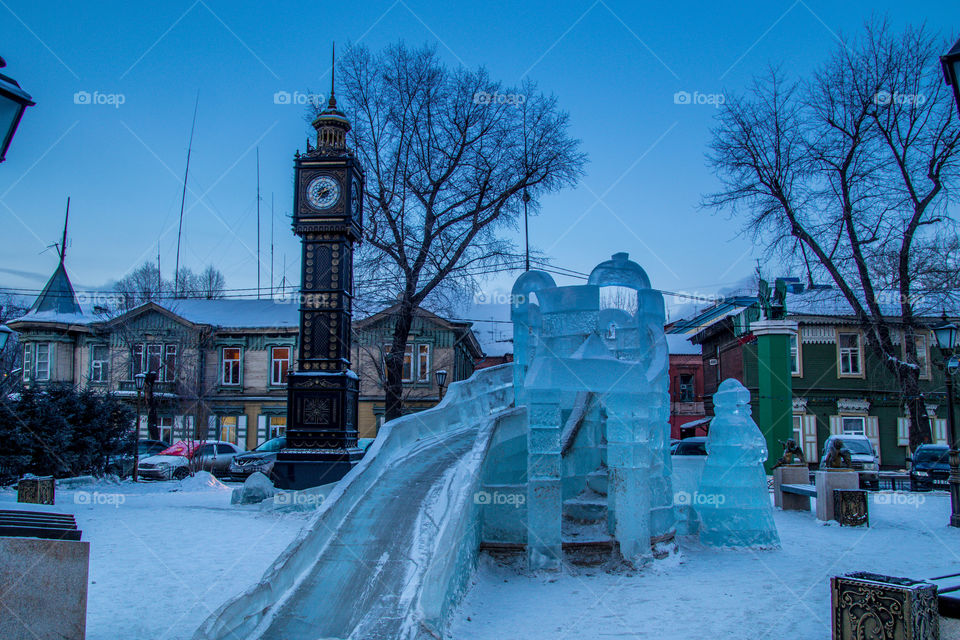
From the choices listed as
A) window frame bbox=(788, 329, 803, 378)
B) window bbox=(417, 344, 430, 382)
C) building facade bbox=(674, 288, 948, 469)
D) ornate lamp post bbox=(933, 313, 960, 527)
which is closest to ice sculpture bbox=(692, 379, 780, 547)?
ornate lamp post bbox=(933, 313, 960, 527)

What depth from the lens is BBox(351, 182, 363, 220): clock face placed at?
635 inches

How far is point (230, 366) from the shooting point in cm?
3988

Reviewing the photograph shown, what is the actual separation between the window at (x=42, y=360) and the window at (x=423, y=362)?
20.0 meters

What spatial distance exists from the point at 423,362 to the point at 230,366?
35.3ft

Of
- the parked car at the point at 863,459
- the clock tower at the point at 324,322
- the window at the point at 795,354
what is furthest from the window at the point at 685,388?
the clock tower at the point at 324,322

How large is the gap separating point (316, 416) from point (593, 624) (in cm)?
864

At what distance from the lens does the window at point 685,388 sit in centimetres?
4578

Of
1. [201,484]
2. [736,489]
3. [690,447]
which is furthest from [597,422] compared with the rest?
[690,447]

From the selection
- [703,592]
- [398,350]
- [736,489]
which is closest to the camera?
[703,592]

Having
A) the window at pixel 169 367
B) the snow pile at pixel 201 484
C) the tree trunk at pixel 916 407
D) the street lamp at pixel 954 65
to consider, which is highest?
the street lamp at pixel 954 65

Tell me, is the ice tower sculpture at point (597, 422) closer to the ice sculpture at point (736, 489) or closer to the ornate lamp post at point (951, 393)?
the ice sculpture at point (736, 489)

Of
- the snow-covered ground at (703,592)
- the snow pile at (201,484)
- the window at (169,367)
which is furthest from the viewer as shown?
the window at (169,367)

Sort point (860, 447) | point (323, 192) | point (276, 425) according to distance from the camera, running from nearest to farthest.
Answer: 1. point (323, 192)
2. point (860, 447)
3. point (276, 425)

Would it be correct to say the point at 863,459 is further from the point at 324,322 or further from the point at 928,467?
the point at 324,322
